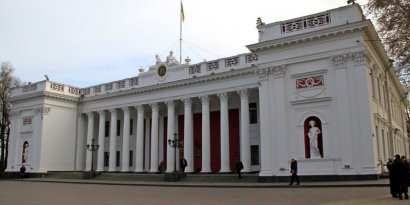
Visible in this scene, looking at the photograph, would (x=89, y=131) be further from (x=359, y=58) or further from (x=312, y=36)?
(x=359, y=58)

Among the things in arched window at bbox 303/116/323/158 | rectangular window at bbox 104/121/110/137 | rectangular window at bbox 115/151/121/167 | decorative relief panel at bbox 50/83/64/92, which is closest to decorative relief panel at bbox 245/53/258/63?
arched window at bbox 303/116/323/158

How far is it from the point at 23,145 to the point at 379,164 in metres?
32.0

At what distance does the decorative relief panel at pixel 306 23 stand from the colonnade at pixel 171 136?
236 inches

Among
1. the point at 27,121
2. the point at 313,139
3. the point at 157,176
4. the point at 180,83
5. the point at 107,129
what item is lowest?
the point at 157,176

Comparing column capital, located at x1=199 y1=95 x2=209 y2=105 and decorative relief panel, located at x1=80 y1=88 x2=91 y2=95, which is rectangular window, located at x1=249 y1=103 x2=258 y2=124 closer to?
column capital, located at x1=199 y1=95 x2=209 y2=105

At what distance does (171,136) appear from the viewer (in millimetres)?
31328

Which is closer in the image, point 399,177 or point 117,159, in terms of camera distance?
point 399,177

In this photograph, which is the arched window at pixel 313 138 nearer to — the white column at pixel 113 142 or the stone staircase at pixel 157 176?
the stone staircase at pixel 157 176

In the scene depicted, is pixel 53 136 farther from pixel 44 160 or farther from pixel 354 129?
pixel 354 129

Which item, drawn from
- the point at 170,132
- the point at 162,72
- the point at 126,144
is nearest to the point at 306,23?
the point at 162,72

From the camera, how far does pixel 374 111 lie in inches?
871

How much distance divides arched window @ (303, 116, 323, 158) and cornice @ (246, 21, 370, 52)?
469cm

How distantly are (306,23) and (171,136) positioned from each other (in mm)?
14472

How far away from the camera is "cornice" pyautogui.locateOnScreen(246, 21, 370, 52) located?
68.5ft
